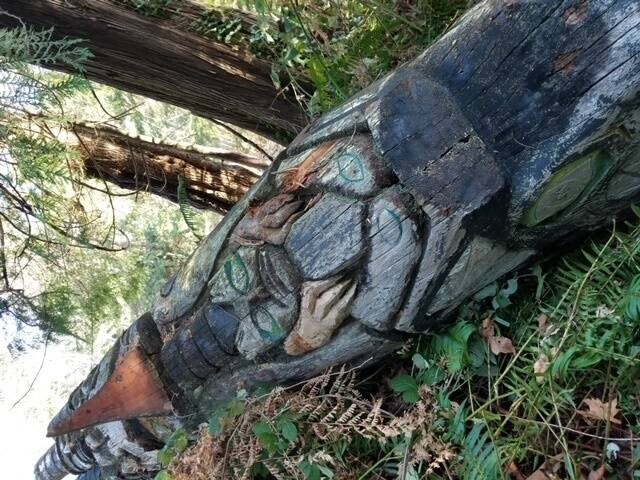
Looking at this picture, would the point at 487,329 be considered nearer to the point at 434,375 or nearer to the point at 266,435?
the point at 434,375

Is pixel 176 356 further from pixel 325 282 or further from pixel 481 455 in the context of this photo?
pixel 481 455

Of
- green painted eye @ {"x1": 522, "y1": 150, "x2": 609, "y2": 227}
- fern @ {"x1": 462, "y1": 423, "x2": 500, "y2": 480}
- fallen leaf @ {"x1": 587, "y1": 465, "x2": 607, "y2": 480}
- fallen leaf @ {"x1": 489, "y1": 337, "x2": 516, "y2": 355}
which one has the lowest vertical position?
fallen leaf @ {"x1": 587, "y1": 465, "x2": 607, "y2": 480}

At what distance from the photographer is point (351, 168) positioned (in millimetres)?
1665

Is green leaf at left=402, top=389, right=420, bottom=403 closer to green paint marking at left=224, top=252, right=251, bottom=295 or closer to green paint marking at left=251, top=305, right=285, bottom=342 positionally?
green paint marking at left=251, top=305, right=285, bottom=342

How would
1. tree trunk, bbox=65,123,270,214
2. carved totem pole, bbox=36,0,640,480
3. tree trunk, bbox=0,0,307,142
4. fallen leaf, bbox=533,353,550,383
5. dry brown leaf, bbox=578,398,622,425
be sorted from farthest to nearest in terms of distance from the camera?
tree trunk, bbox=65,123,270,214, tree trunk, bbox=0,0,307,142, fallen leaf, bbox=533,353,550,383, dry brown leaf, bbox=578,398,622,425, carved totem pole, bbox=36,0,640,480

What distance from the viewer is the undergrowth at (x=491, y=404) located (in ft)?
5.14

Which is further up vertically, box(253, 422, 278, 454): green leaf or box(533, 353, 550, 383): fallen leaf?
box(253, 422, 278, 454): green leaf

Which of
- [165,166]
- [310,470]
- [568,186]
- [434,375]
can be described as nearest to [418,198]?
[568,186]

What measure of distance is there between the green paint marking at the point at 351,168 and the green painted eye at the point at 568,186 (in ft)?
1.28

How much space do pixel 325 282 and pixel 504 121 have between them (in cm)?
57

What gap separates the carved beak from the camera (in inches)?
85.8

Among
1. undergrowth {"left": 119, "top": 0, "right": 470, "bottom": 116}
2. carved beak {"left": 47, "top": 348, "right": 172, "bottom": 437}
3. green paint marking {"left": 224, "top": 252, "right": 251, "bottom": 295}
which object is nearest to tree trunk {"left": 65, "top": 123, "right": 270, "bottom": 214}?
undergrowth {"left": 119, "top": 0, "right": 470, "bottom": 116}

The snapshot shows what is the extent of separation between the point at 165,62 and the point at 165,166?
0.53 metres

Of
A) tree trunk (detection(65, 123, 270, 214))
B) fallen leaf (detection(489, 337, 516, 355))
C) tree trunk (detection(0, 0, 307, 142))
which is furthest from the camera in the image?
tree trunk (detection(65, 123, 270, 214))
